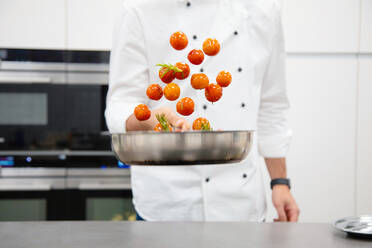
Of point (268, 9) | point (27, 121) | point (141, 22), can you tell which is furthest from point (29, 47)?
point (268, 9)

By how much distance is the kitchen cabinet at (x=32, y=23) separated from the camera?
188 centimetres

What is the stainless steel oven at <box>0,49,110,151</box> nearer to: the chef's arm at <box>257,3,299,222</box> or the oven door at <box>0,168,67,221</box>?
the oven door at <box>0,168,67,221</box>

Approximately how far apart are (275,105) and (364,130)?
0.99 metres

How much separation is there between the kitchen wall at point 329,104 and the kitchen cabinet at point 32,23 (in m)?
1.04

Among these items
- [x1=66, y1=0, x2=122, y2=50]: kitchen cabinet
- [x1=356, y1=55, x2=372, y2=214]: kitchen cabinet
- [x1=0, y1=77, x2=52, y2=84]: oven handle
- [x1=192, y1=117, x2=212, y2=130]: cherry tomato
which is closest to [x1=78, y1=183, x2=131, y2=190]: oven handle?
[x1=0, y1=77, x2=52, y2=84]: oven handle

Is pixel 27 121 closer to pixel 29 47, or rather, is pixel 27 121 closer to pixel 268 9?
pixel 29 47

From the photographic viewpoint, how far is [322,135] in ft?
6.44

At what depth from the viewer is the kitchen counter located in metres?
0.67

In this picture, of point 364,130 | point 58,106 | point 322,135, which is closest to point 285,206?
point 322,135

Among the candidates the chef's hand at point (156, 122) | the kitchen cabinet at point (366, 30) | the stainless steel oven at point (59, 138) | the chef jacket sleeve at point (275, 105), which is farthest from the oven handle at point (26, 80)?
the kitchen cabinet at point (366, 30)

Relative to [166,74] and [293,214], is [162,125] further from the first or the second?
[293,214]

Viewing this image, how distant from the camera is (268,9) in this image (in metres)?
1.14

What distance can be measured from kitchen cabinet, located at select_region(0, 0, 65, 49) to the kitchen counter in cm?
125

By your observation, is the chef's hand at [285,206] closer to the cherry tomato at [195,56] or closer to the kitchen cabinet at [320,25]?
the cherry tomato at [195,56]
